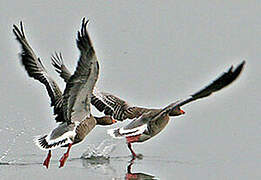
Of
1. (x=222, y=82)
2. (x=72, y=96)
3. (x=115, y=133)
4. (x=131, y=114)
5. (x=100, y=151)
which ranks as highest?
(x=131, y=114)

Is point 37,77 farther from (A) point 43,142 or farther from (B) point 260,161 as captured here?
(B) point 260,161

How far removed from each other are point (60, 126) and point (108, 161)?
101 cm

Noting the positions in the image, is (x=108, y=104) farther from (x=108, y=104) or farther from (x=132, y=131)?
(x=132, y=131)

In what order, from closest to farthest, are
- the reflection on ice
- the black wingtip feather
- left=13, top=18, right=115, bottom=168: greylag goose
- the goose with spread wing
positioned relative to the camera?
the black wingtip feather < left=13, top=18, right=115, bottom=168: greylag goose < the reflection on ice < the goose with spread wing

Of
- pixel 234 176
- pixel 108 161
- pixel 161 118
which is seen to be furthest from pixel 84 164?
pixel 234 176

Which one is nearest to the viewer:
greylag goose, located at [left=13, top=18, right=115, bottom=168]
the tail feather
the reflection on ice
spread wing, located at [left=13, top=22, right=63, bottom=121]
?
greylag goose, located at [left=13, top=18, right=115, bottom=168]

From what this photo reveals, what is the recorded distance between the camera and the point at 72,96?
453 inches

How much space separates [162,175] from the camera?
36.9 ft

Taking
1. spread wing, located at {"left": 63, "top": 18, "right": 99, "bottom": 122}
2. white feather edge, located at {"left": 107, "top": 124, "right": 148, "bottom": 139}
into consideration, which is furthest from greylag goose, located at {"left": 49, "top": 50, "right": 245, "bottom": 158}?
spread wing, located at {"left": 63, "top": 18, "right": 99, "bottom": 122}

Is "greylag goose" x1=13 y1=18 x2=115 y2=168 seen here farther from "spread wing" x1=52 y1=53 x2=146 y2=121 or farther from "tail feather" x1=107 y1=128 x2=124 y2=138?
"spread wing" x1=52 y1=53 x2=146 y2=121

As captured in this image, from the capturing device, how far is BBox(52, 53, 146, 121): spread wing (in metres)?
13.5

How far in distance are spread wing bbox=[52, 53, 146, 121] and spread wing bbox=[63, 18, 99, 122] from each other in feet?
4.44

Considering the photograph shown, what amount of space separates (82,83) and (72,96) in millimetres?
540

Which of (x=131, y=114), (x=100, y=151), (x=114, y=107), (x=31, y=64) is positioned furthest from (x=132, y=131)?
(x=31, y=64)
